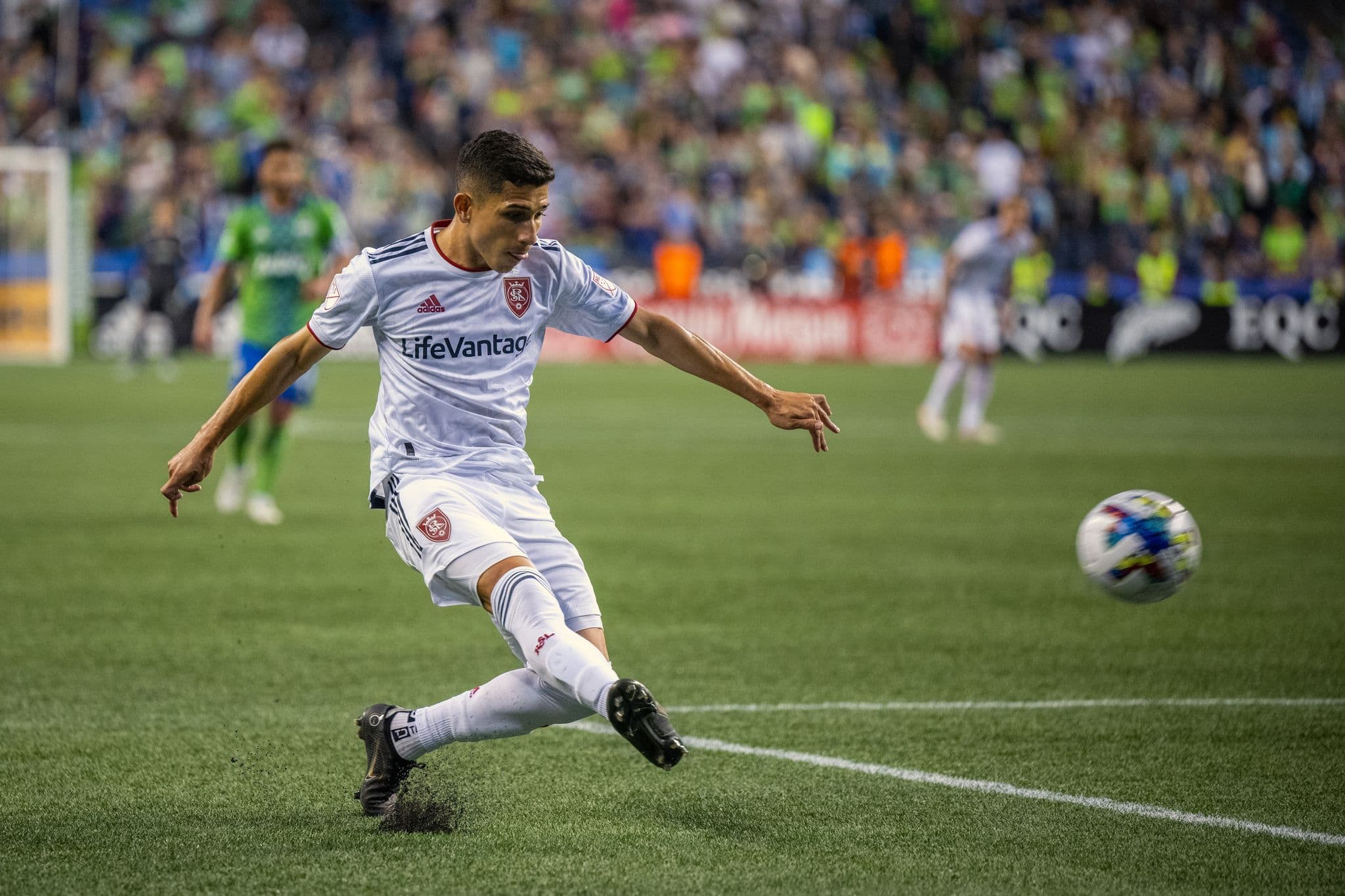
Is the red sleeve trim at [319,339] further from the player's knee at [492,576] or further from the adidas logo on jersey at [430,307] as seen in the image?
the player's knee at [492,576]

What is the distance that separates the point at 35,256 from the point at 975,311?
17.1m

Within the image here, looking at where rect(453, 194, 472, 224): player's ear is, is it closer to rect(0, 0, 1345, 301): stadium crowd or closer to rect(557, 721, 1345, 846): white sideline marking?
rect(557, 721, 1345, 846): white sideline marking

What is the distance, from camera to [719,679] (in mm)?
7262

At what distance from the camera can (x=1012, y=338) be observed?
30.1 meters

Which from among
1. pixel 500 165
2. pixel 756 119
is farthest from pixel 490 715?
pixel 756 119

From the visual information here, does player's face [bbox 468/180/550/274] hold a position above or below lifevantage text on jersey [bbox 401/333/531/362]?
above

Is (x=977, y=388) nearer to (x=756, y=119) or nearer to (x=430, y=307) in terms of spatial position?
(x=430, y=307)

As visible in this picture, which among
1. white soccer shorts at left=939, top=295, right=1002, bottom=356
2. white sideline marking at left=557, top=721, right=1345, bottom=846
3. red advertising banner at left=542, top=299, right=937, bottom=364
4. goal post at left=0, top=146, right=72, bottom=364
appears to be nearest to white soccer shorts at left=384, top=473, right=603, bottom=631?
white sideline marking at left=557, top=721, right=1345, bottom=846

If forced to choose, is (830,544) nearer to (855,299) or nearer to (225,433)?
(225,433)

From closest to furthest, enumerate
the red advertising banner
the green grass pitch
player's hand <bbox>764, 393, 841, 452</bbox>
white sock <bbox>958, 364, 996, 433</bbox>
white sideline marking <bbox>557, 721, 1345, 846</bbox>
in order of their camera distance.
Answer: the green grass pitch
white sideline marking <bbox>557, 721, 1345, 846</bbox>
player's hand <bbox>764, 393, 841, 452</bbox>
white sock <bbox>958, 364, 996, 433</bbox>
the red advertising banner

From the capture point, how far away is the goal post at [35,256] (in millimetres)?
29172

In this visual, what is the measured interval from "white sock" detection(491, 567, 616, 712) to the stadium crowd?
26.3 meters

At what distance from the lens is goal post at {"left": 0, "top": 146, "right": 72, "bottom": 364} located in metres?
29.2

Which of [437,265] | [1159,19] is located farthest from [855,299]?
[437,265]
